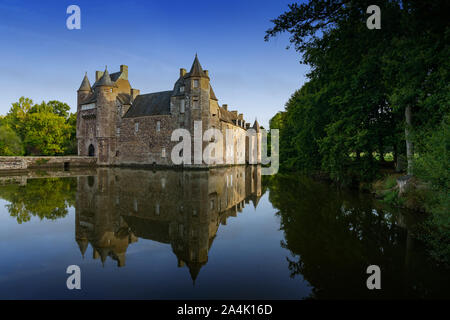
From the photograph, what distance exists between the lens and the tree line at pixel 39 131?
1609 inches

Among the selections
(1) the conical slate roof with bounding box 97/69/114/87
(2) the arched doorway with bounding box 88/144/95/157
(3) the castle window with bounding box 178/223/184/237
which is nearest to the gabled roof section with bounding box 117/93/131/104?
(1) the conical slate roof with bounding box 97/69/114/87

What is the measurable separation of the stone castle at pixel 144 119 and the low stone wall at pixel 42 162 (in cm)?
236

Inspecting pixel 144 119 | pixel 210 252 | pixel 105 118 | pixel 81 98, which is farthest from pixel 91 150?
pixel 210 252

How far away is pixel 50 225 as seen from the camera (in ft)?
25.5

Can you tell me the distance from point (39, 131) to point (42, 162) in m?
12.3

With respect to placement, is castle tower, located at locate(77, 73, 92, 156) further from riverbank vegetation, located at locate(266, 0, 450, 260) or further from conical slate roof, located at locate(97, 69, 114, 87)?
riverbank vegetation, located at locate(266, 0, 450, 260)

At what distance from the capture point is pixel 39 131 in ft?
141

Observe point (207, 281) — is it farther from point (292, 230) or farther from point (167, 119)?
point (167, 119)

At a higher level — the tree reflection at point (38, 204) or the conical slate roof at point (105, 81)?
the conical slate roof at point (105, 81)

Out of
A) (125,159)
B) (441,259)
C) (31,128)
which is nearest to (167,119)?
(125,159)

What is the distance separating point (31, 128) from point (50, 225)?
46.2 m

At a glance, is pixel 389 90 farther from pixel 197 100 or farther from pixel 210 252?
pixel 197 100

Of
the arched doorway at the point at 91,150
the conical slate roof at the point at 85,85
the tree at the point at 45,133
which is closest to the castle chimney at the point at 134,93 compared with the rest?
the conical slate roof at the point at 85,85

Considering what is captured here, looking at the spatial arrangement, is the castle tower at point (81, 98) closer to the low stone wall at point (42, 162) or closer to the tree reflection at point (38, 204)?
the low stone wall at point (42, 162)
